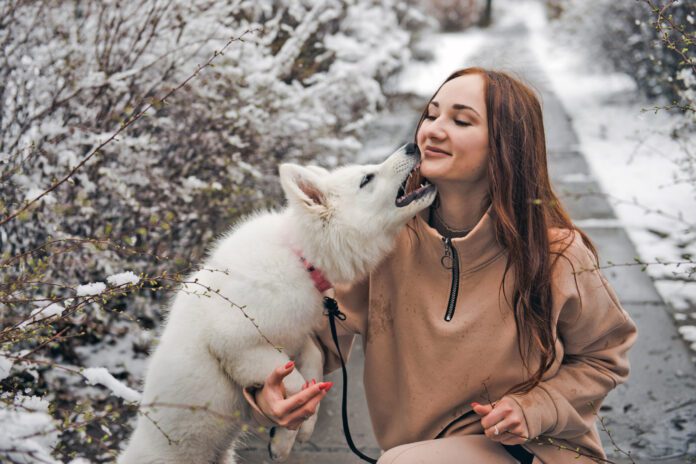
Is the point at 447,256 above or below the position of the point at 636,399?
above

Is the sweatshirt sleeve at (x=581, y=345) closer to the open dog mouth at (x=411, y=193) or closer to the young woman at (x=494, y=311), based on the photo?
the young woman at (x=494, y=311)

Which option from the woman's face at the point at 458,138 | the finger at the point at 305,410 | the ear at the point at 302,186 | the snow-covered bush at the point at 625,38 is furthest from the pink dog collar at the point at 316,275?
the snow-covered bush at the point at 625,38

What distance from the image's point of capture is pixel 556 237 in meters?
2.54

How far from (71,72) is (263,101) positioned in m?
1.29

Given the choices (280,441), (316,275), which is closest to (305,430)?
(280,441)

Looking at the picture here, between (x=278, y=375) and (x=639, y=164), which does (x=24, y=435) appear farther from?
(x=639, y=164)

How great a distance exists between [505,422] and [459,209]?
791mm

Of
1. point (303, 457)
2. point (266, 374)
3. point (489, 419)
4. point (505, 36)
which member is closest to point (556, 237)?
point (489, 419)

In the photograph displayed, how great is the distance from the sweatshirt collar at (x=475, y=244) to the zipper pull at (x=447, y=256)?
0.01 m

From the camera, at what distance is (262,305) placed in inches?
95.0

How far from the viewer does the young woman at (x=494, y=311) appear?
7.80ft

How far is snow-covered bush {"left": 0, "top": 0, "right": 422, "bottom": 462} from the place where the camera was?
11.9 ft

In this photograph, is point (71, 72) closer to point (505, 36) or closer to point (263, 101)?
point (263, 101)

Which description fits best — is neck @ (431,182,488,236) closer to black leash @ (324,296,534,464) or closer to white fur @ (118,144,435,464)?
white fur @ (118,144,435,464)
